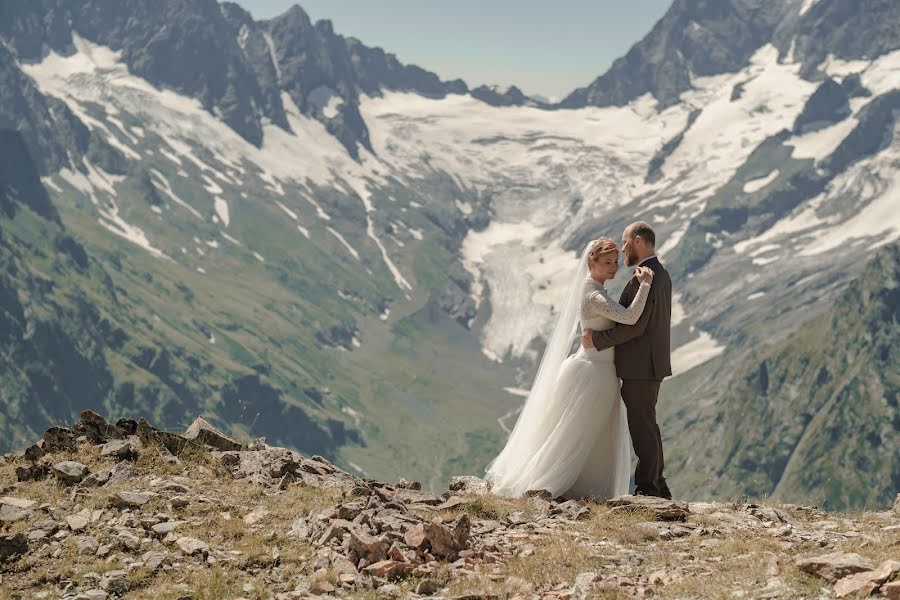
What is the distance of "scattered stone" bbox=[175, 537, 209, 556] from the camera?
16906mm

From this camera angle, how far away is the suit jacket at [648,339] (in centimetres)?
2134

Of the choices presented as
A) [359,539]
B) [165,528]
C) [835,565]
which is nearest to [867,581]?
[835,565]

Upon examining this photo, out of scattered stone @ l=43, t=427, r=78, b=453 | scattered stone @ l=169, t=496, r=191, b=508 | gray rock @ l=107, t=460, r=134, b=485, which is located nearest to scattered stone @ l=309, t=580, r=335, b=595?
scattered stone @ l=169, t=496, r=191, b=508

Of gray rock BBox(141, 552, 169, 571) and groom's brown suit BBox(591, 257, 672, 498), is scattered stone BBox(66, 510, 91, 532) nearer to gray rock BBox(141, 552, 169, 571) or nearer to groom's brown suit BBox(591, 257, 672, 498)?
gray rock BBox(141, 552, 169, 571)

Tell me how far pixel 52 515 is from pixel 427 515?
6.70 meters

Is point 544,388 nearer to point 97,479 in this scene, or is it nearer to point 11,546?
point 97,479

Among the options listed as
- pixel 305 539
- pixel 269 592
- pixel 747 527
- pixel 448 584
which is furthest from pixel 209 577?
pixel 747 527

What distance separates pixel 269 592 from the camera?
51.1ft

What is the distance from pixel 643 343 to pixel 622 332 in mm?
528

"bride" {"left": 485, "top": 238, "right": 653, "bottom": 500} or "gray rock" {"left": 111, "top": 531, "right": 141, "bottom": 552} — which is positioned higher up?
"bride" {"left": 485, "top": 238, "right": 653, "bottom": 500}

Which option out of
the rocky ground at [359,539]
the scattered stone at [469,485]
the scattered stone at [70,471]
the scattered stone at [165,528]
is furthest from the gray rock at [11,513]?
the scattered stone at [469,485]

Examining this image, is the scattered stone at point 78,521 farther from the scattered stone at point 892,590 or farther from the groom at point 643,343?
the scattered stone at point 892,590

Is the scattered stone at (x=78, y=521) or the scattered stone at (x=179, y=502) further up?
the scattered stone at (x=179, y=502)

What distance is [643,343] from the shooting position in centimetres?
2150
